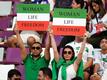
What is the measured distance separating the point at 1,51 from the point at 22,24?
176 centimetres

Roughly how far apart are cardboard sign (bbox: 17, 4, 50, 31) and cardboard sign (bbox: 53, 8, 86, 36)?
0.26 meters

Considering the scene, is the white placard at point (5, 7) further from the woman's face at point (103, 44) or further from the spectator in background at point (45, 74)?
the spectator in background at point (45, 74)

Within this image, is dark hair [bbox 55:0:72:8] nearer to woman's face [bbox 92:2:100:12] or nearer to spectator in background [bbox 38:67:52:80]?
woman's face [bbox 92:2:100:12]

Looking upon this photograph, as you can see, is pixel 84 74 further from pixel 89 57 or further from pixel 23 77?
pixel 23 77

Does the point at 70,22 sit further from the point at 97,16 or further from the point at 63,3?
the point at 63,3

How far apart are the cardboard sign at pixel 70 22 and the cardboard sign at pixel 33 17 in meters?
0.26

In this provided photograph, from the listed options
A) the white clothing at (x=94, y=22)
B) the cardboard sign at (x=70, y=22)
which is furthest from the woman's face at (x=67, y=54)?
the white clothing at (x=94, y=22)

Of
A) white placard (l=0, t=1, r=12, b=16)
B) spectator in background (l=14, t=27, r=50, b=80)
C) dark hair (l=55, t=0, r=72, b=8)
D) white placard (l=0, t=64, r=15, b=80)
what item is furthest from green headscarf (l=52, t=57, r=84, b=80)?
white placard (l=0, t=1, r=12, b=16)

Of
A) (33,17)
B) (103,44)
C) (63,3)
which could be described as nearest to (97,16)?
(63,3)

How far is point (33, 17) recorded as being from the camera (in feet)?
29.1

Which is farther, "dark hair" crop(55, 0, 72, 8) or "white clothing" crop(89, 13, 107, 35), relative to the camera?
"dark hair" crop(55, 0, 72, 8)

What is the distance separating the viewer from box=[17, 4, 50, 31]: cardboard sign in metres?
8.77

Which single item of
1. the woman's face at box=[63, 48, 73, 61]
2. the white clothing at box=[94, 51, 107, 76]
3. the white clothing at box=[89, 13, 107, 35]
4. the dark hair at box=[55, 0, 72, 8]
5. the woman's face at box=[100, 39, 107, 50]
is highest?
the dark hair at box=[55, 0, 72, 8]

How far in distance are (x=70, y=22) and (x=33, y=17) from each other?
711mm
